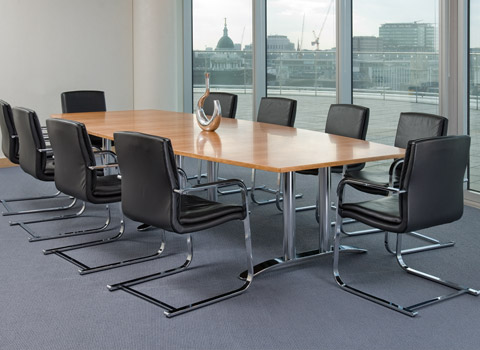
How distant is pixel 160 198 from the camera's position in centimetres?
363

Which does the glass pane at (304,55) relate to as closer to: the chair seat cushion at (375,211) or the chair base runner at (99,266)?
the chair base runner at (99,266)

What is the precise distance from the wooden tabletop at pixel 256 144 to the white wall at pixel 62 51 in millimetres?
2521

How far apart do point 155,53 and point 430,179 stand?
6208 millimetres

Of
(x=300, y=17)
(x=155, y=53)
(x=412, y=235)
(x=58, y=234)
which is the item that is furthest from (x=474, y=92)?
(x=155, y=53)

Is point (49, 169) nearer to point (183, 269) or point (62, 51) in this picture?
point (183, 269)

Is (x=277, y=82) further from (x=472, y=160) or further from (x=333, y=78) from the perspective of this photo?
(x=472, y=160)

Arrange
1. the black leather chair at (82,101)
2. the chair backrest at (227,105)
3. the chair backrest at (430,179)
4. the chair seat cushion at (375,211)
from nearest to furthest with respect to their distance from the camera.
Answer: the chair backrest at (430,179)
the chair seat cushion at (375,211)
the chair backrest at (227,105)
the black leather chair at (82,101)

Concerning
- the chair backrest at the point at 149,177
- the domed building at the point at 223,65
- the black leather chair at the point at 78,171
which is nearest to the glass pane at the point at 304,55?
the domed building at the point at 223,65

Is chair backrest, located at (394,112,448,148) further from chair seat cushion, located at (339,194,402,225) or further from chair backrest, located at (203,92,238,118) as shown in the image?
chair backrest, located at (203,92,238,118)

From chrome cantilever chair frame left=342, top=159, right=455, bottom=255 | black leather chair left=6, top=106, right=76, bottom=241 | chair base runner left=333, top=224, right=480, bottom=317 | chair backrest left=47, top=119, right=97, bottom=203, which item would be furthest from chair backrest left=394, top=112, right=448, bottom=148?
black leather chair left=6, top=106, right=76, bottom=241

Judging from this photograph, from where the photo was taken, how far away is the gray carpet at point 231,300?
3.21m

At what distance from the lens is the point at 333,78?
25.3 feet

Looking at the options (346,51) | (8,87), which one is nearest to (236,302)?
(346,51)

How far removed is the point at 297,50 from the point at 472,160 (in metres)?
2.97
